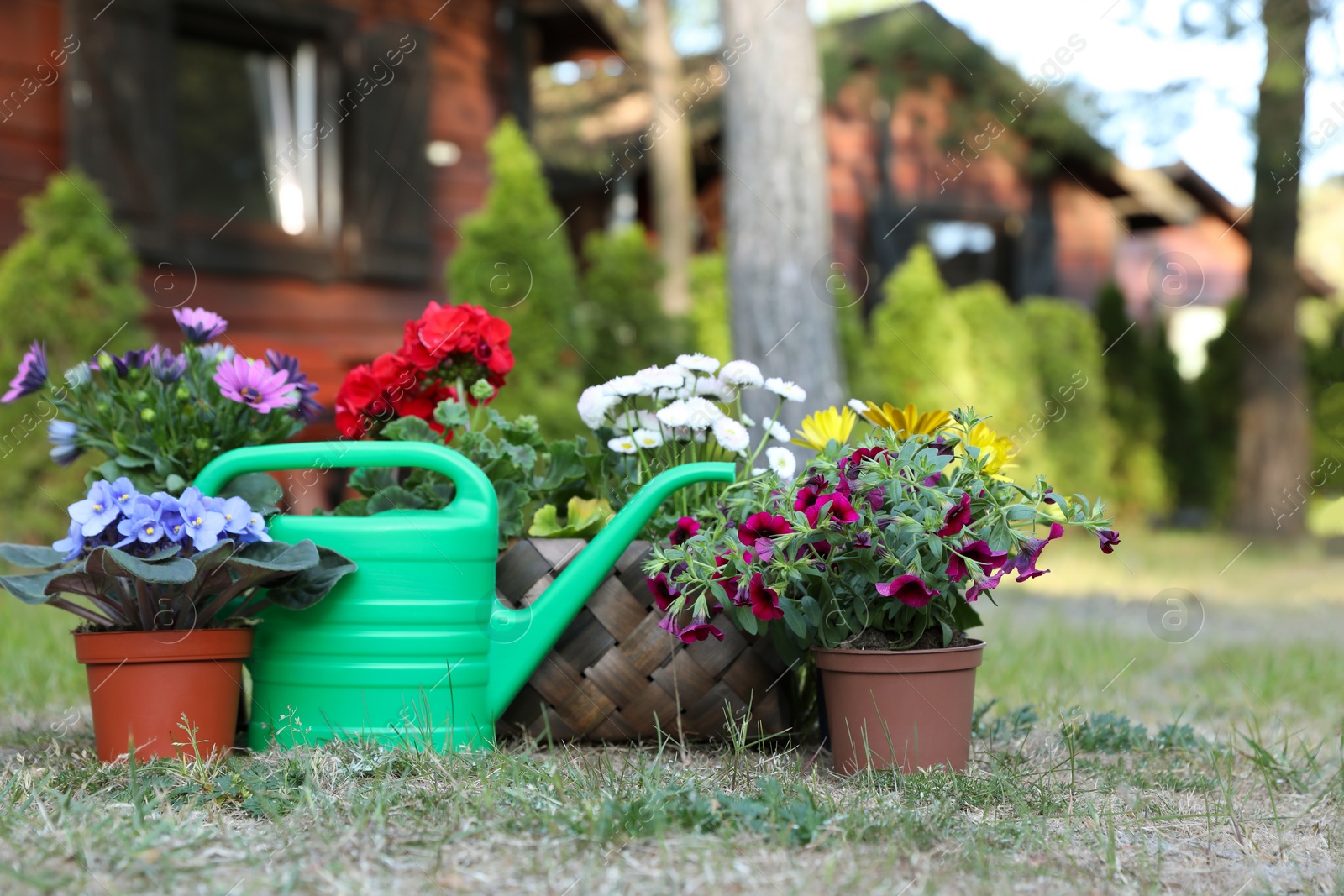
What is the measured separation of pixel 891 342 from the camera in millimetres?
7766

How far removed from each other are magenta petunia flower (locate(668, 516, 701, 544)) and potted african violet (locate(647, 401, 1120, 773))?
0.22 feet

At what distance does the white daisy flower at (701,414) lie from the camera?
1.92 meters

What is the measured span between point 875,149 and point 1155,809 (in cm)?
852

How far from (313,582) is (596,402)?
1.84 ft

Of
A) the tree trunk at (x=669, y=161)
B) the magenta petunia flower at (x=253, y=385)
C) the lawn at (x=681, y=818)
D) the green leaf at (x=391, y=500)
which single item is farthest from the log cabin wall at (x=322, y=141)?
the green leaf at (x=391, y=500)

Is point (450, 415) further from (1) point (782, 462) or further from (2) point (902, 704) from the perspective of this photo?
(2) point (902, 704)

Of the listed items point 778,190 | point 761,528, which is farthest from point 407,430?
point 778,190

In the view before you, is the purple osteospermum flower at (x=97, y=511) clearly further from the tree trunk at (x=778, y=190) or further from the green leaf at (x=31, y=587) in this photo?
the tree trunk at (x=778, y=190)

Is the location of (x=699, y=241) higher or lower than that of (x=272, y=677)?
higher

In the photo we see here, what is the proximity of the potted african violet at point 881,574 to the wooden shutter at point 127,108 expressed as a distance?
13.8 ft

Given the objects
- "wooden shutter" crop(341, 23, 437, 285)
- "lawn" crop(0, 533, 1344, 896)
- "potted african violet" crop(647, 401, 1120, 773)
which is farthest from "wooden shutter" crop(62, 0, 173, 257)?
"potted african violet" crop(647, 401, 1120, 773)

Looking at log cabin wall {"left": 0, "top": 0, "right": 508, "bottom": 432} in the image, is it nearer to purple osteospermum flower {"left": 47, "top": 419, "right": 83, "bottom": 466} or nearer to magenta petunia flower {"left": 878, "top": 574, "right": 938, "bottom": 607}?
purple osteospermum flower {"left": 47, "top": 419, "right": 83, "bottom": 466}

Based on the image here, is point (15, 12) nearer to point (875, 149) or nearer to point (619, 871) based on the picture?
point (619, 871)

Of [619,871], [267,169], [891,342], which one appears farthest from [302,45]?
[619,871]
